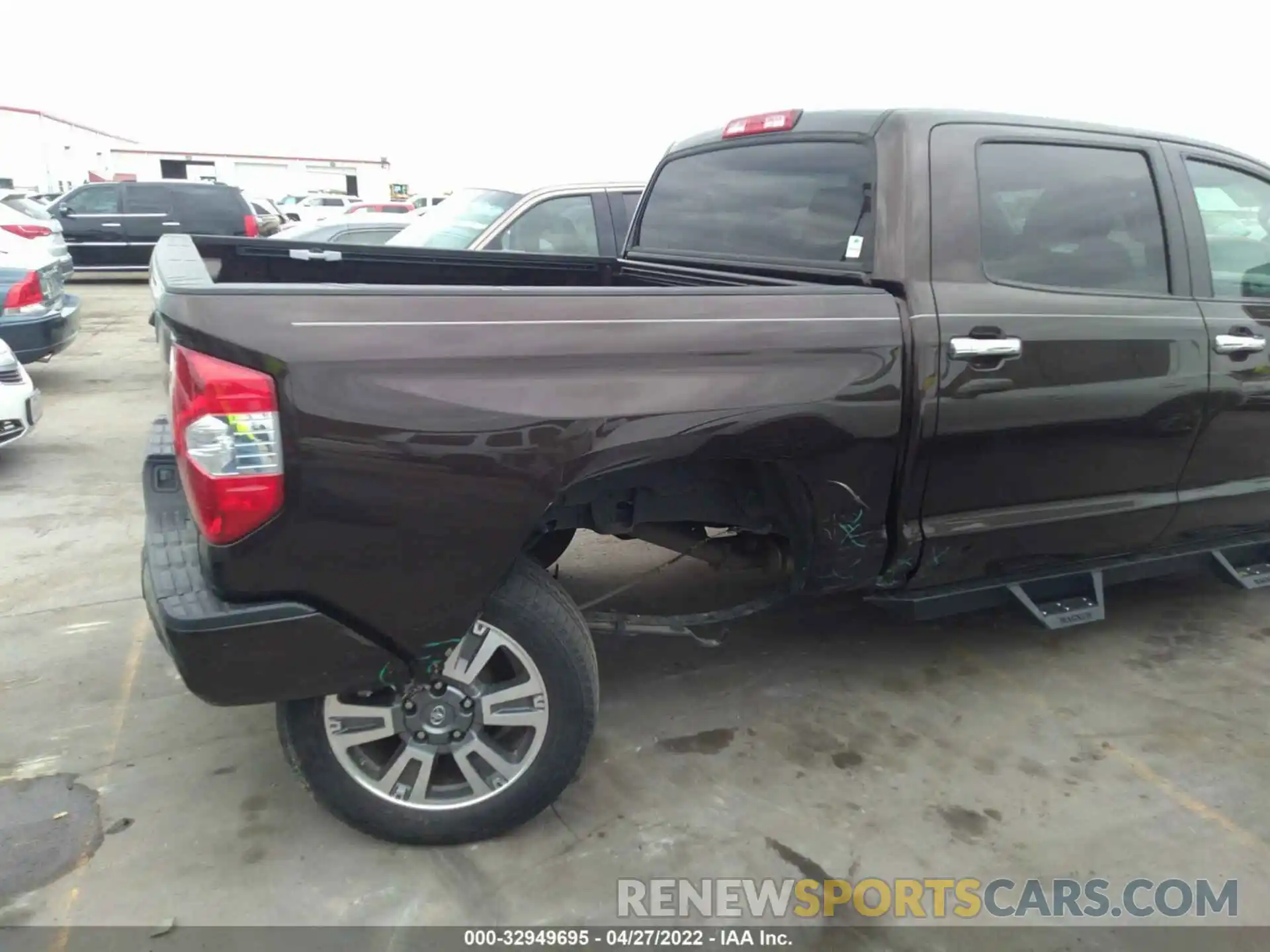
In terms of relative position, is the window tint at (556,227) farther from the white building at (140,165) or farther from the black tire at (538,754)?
the white building at (140,165)

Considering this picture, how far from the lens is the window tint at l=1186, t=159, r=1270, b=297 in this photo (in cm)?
368

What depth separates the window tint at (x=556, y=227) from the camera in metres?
6.84

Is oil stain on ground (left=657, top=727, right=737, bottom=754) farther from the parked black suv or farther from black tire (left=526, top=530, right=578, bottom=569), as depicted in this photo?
the parked black suv

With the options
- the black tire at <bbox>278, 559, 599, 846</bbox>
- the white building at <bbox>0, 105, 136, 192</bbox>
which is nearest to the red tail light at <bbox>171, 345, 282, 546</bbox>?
the black tire at <bbox>278, 559, 599, 846</bbox>

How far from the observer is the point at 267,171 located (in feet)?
159

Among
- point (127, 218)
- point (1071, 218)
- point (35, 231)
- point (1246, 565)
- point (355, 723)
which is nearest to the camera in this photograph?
point (355, 723)

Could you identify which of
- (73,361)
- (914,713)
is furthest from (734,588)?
(73,361)

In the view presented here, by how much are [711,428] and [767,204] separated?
139 centimetres

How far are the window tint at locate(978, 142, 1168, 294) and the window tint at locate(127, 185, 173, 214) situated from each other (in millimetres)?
16494

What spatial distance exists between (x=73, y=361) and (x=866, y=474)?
9.42m

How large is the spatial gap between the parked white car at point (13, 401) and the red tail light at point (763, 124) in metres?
4.49

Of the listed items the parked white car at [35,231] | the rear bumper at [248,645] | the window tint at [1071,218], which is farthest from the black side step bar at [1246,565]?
the parked white car at [35,231]

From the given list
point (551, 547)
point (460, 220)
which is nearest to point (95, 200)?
point (460, 220)

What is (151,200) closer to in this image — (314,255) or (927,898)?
(314,255)
